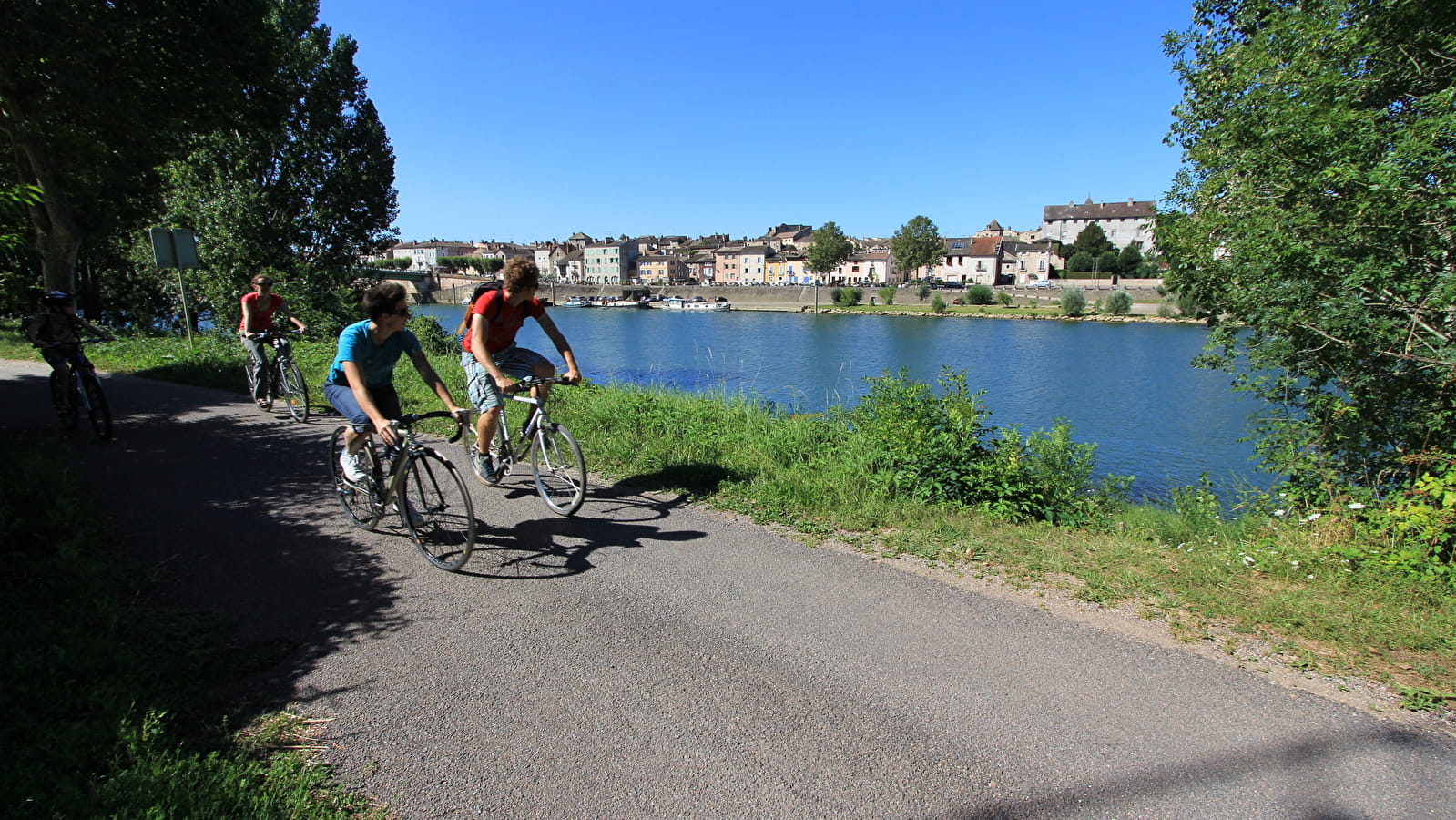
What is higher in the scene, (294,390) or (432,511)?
(294,390)

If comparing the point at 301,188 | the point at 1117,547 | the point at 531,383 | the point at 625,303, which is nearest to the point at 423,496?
the point at 531,383

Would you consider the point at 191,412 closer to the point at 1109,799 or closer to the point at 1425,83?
the point at 1109,799

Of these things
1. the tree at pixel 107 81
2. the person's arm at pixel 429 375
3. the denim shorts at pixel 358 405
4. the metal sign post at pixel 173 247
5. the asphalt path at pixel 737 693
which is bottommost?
the asphalt path at pixel 737 693

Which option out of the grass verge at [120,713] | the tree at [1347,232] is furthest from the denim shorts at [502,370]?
the tree at [1347,232]

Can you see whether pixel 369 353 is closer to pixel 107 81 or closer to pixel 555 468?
pixel 555 468

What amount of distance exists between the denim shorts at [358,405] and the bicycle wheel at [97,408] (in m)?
4.53

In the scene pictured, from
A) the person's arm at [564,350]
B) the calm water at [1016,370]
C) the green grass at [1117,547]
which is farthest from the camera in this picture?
the calm water at [1016,370]

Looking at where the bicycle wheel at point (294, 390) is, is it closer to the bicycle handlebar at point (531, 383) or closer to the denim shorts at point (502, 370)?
the denim shorts at point (502, 370)

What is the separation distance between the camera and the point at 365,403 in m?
4.74

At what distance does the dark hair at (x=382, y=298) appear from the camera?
4.95m

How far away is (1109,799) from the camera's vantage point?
262 cm

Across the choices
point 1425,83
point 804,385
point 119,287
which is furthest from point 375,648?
point 119,287

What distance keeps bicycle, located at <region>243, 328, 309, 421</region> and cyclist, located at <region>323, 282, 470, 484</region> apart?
15.5ft

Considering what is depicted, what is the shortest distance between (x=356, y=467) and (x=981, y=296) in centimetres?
9031
